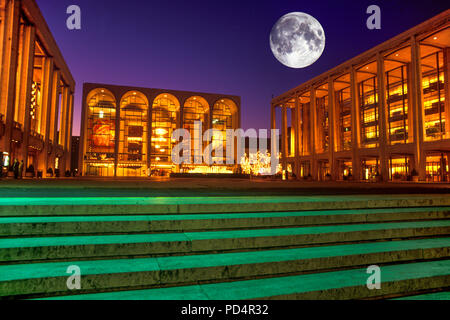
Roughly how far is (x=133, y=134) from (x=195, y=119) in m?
14.4

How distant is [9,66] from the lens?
23891 millimetres

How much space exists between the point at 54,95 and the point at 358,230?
4576 centimetres

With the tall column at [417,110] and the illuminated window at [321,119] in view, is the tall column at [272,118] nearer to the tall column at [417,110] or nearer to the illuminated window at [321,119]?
the illuminated window at [321,119]

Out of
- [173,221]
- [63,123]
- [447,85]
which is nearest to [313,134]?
[447,85]

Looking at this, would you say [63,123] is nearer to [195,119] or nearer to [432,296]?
[195,119]

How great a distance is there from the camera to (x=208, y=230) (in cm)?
388

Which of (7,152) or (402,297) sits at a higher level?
(7,152)

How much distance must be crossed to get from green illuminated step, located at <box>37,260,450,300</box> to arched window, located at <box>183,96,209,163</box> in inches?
2311

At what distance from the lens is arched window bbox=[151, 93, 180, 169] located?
59250 mm

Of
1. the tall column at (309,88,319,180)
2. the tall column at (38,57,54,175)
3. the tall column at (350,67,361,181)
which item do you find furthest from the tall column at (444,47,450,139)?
the tall column at (38,57,54,175)

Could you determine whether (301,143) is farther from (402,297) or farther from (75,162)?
(75,162)
